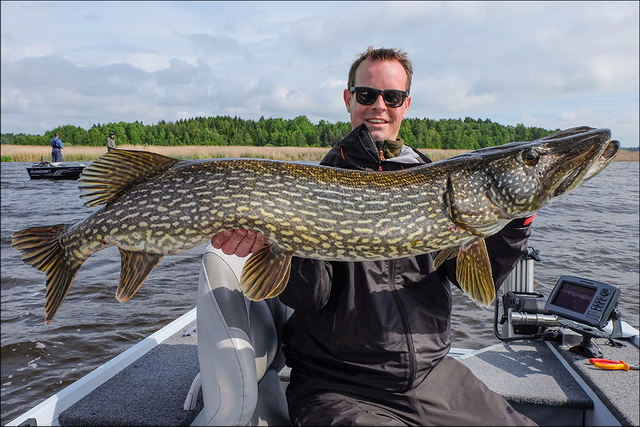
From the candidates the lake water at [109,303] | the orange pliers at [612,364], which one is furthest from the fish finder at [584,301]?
the lake water at [109,303]

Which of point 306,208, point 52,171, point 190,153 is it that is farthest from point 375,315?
point 190,153

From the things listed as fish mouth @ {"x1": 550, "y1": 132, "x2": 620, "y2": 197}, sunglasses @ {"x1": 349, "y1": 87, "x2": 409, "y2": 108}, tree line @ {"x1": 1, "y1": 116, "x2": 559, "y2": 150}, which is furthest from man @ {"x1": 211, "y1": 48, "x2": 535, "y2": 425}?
tree line @ {"x1": 1, "y1": 116, "x2": 559, "y2": 150}

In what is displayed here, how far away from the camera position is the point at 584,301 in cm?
269

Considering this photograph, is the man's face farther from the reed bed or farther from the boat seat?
the reed bed

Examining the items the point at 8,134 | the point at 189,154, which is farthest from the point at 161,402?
the point at 8,134

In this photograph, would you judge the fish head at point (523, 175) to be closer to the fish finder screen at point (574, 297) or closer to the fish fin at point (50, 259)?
the fish finder screen at point (574, 297)

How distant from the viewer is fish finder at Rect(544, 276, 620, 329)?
2.56 m

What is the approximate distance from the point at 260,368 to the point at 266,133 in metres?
57.6

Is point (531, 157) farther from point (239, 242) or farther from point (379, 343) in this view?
point (239, 242)

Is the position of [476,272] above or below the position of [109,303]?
above

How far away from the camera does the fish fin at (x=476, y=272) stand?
180cm

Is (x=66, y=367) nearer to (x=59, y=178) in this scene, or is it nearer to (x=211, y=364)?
(x=211, y=364)

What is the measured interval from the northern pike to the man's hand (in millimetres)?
38

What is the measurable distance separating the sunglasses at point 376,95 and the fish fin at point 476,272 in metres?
0.97
